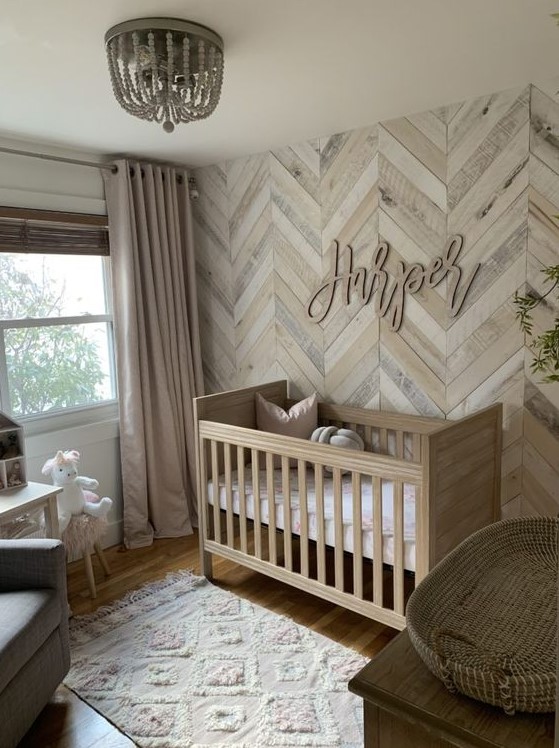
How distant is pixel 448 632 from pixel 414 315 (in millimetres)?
2161

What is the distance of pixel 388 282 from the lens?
298 centimetres

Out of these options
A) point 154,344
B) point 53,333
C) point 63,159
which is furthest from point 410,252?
point 53,333

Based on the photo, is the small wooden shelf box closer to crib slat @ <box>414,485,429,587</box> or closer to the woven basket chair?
crib slat @ <box>414,485,429,587</box>

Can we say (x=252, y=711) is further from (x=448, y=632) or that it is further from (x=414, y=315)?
(x=414, y=315)

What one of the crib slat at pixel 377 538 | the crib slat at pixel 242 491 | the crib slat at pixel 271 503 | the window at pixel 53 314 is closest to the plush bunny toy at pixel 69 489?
the window at pixel 53 314

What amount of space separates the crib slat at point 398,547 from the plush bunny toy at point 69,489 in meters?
1.49

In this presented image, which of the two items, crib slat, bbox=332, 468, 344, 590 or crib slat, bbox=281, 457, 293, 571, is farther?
crib slat, bbox=281, 457, 293, 571

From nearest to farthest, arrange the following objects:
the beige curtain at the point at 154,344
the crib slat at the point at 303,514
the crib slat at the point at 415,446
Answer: the crib slat at the point at 303,514 < the crib slat at the point at 415,446 < the beige curtain at the point at 154,344

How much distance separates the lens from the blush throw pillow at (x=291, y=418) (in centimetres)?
318

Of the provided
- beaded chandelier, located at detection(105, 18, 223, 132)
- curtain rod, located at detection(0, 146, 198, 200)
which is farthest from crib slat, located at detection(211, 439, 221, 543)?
curtain rod, located at detection(0, 146, 198, 200)

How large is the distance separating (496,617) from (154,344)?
285 centimetres

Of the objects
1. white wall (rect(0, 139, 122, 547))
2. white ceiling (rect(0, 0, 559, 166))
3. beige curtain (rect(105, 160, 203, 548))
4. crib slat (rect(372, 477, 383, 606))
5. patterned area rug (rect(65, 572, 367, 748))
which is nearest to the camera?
white ceiling (rect(0, 0, 559, 166))

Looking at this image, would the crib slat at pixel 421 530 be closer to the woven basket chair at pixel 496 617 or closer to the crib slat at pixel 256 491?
the crib slat at pixel 256 491

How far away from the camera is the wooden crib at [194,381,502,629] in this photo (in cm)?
225
